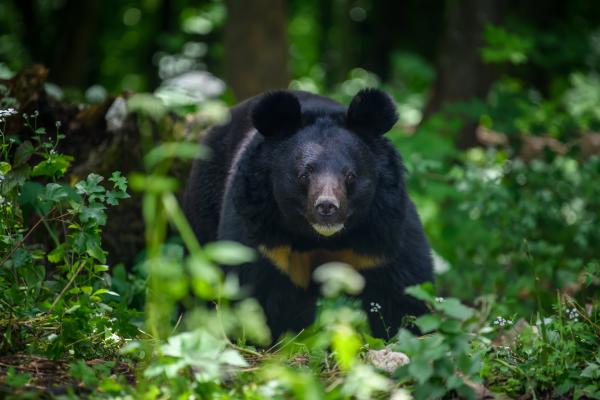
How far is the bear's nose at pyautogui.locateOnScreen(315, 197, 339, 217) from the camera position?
4906 millimetres

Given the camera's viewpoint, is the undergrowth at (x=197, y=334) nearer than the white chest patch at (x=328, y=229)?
Yes

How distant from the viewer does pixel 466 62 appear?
37.6 ft

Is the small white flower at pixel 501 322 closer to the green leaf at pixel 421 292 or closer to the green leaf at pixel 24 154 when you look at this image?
the green leaf at pixel 421 292

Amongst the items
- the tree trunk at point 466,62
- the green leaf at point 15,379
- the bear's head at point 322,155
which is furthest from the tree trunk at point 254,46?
the green leaf at point 15,379

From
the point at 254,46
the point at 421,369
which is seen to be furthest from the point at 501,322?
the point at 254,46

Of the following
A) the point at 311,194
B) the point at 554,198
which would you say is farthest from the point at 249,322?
the point at 554,198

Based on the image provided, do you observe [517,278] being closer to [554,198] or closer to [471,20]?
[554,198]

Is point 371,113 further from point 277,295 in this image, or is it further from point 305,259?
point 277,295

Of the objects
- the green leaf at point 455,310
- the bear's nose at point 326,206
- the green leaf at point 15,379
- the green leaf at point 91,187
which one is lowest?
the green leaf at point 15,379

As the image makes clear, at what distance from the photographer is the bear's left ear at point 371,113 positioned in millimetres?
5477

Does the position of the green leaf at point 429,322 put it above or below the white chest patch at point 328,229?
above

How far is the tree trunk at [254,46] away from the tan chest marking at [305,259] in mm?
6040

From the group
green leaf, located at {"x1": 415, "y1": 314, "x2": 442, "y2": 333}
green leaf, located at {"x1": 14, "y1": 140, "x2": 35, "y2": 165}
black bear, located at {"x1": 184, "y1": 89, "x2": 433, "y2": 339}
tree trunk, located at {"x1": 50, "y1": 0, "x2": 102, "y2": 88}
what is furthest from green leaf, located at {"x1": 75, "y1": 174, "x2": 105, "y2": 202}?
tree trunk, located at {"x1": 50, "y1": 0, "x2": 102, "y2": 88}

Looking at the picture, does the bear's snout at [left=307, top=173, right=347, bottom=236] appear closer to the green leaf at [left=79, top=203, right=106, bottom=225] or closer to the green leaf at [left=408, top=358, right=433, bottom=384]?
the green leaf at [left=79, top=203, right=106, bottom=225]
